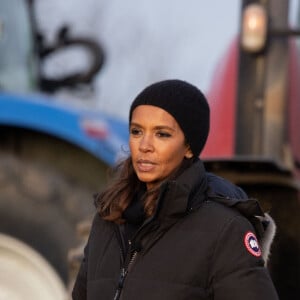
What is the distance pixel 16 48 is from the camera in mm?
5078

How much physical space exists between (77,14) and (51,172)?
1.39m

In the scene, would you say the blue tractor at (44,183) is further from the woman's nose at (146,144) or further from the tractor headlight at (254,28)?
the woman's nose at (146,144)

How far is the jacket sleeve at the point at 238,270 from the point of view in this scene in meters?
1.85

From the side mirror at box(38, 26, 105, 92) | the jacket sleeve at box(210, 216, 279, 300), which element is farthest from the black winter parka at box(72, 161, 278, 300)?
the side mirror at box(38, 26, 105, 92)

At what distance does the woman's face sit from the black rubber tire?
6.61 ft

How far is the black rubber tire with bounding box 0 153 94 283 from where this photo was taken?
158 inches

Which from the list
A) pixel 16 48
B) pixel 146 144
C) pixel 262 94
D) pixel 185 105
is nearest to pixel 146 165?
pixel 146 144

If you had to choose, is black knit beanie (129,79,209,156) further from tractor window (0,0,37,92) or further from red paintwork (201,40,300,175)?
tractor window (0,0,37,92)

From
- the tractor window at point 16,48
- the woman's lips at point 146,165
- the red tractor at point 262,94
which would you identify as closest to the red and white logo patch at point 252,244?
the woman's lips at point 146,165

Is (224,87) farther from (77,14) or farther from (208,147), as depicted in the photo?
(77,14)

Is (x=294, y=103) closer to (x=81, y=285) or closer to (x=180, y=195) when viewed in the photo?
(x=81, y=285)

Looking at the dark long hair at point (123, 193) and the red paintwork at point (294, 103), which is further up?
the dark long hair at point (123, 193)

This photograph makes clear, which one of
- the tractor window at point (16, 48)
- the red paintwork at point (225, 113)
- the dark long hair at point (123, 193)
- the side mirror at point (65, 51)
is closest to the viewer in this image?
the dark long hair at point (123, 193)

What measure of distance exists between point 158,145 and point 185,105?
10 cm
